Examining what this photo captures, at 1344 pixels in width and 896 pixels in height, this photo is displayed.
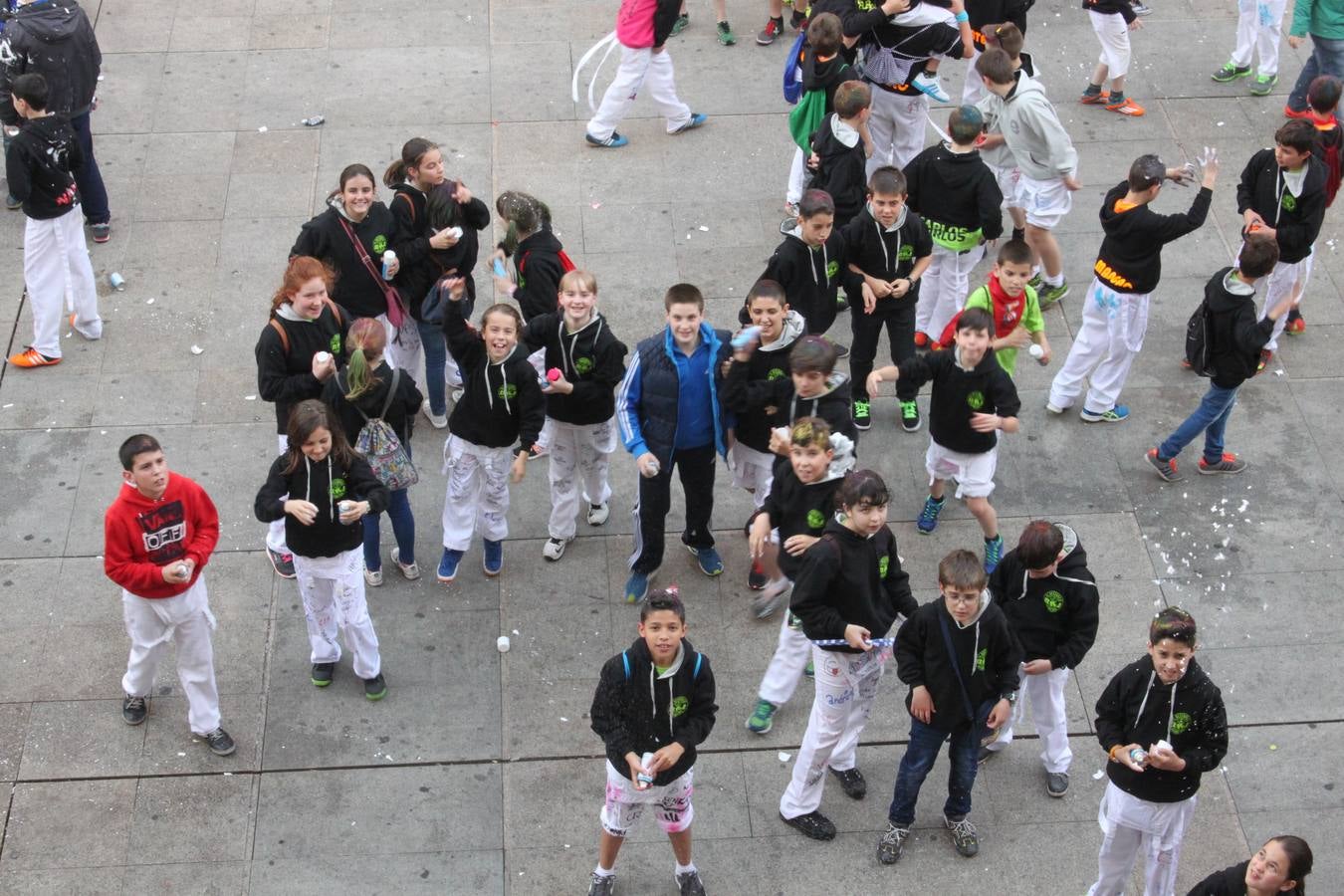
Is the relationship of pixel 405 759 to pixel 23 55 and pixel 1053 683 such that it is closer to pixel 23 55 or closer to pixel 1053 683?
pixel 1053 683

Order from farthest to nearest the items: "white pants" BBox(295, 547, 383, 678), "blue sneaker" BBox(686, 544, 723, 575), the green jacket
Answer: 1. the green jacket
2. "blue sneaker" BBox(686, 544, 723, 575)
3. "white pants" BBox(295, 547, 383, 678)

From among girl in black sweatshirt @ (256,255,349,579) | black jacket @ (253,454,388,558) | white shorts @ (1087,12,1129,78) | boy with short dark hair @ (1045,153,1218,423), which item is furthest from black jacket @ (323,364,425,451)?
white shorts @ (1087,12,1129,78)

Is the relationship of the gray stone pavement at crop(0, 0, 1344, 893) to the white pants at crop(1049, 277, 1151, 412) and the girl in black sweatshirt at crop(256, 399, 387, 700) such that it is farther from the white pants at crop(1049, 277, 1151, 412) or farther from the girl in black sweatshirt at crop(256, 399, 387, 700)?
the girl in black sweatshirt at crop(256, 399, 387, 700)

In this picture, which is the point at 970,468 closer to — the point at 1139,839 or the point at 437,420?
the point at 1139,839

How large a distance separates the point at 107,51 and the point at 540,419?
6.52 metres

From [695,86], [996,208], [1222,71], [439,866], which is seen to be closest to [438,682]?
[439,866]

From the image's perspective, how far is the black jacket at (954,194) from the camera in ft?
29.1

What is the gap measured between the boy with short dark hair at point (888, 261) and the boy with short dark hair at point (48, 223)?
450 cm

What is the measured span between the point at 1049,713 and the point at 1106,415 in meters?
2.75

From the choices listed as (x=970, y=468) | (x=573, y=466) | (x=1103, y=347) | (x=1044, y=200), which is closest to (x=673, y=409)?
(x=573, y=466)

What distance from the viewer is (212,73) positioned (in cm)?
1175

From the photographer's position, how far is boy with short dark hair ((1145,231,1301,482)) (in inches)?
318

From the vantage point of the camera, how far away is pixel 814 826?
680cm

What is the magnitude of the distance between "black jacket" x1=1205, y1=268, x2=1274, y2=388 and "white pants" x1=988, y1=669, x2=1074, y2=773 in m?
2.33
